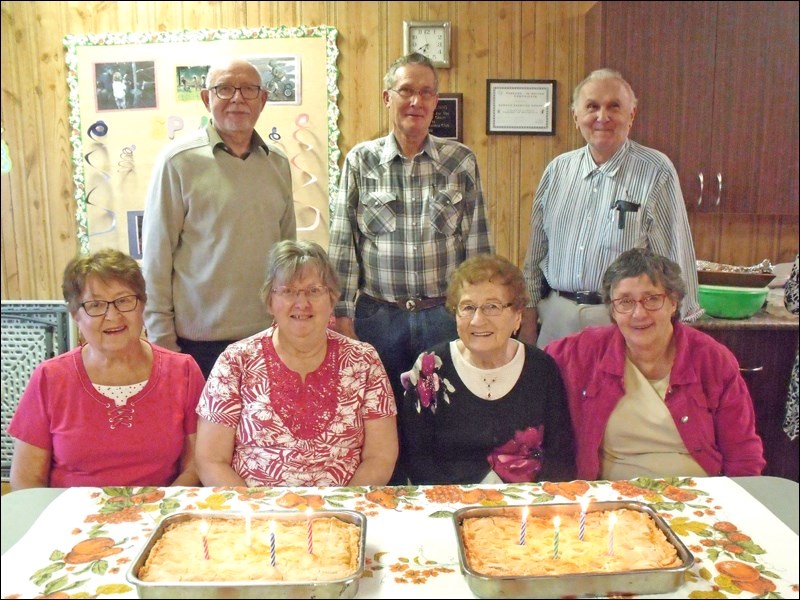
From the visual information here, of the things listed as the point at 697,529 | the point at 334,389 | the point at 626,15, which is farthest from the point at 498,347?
the point at 626,15

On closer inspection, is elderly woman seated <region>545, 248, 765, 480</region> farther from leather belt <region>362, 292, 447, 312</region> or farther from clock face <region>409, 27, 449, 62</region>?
clock face <region>409, 27, 449, 62</region>

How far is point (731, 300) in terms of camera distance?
2.26 meters

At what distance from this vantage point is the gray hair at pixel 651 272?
1.51 metres

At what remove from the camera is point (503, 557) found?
904 millimetres

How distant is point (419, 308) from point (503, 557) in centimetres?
110

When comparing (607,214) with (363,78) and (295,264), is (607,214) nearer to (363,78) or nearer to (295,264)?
(363,78)

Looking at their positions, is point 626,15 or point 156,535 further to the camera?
point 626,15

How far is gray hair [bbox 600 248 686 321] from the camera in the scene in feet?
4.95

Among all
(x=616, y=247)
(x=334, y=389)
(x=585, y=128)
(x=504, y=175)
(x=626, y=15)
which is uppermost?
(x=626, y=15)

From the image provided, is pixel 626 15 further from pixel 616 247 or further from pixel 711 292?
pixel 711 292

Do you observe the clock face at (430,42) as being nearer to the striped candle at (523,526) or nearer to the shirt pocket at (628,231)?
the shirt pocket at (628,231)

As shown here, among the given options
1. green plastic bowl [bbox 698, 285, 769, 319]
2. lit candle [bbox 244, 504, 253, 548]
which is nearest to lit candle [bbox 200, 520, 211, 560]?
lit candle [bbox 244, 504, 253, 548]

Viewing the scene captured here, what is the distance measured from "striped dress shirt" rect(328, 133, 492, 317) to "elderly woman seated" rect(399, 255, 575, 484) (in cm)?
39

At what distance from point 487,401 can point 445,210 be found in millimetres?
677
